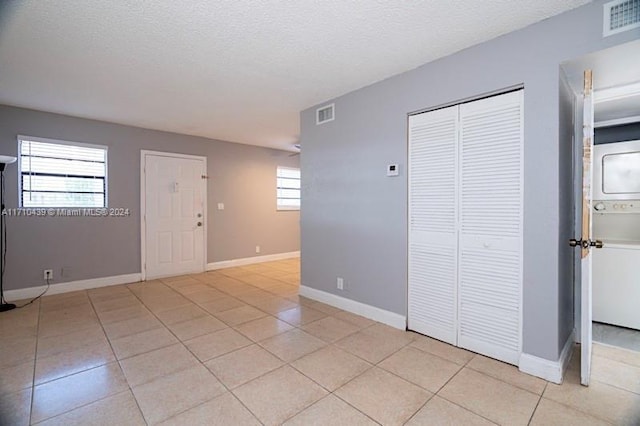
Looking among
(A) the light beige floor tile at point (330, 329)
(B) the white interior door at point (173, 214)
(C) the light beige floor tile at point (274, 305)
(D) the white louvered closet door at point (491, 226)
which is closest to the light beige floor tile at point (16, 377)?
(C) the light beige floor tile at point (274, 305)

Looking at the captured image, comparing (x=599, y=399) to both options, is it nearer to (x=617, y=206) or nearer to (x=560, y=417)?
(x=560, y=417)

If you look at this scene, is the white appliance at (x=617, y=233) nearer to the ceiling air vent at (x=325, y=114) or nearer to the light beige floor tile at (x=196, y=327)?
the ceiling air vent at (x=325, y=114)

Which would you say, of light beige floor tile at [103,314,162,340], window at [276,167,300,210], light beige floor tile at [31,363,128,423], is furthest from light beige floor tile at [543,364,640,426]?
window at [276,167,300,210]

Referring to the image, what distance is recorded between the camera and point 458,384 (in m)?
2.02

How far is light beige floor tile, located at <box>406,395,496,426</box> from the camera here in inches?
65.4

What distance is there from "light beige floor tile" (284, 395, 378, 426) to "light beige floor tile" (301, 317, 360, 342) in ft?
2.94

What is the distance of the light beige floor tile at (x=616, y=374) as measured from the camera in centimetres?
199

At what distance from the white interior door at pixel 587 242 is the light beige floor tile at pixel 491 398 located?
1.58 ft

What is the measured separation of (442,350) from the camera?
2.51 m

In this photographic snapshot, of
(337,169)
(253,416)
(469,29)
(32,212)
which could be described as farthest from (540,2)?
(32,212)

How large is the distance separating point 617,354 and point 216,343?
3.43 m

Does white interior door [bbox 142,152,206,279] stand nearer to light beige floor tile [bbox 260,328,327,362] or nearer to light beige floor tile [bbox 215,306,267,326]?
light beige floor tile [bbox 215,306,267,326]

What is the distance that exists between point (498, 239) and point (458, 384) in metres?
1.13

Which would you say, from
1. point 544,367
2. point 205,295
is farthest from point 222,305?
point 544,367
